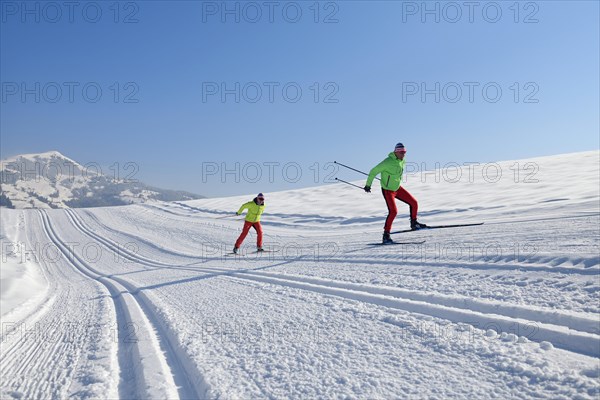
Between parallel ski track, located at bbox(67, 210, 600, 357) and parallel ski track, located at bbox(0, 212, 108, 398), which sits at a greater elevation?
parallel ski track, located at bbox(67, 210, 600, 357)

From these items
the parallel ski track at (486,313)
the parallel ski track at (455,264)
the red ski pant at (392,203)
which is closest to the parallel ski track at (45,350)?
the parallel ski track at (486,313)

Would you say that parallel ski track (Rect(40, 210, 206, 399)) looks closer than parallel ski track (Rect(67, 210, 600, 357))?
No

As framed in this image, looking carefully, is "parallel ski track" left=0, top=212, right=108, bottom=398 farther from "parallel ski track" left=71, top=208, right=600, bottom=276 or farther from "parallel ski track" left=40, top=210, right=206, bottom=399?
"parallel ski track" left=71, top=208, right=600, bottom=276

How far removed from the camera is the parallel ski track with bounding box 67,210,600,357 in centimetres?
212

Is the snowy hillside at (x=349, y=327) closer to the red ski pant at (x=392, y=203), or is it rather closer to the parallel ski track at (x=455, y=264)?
the parallel ski track at (x=455, y=264)

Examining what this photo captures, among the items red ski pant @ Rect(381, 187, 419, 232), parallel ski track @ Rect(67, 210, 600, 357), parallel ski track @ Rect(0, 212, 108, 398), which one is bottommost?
parallel ski track @ Rect(0, 212, 108, 398)

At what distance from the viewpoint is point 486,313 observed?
106 inches

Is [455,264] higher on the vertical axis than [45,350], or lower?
higher

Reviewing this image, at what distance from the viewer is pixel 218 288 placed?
17.0ft

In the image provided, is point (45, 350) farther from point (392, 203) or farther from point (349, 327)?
point (392, 203)

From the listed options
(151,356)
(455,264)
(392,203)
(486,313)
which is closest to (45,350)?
(151,356)

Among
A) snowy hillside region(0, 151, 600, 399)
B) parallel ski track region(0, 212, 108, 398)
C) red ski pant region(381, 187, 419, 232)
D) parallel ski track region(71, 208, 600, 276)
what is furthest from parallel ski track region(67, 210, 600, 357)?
red ski pant region(381, 187, 419, 232)

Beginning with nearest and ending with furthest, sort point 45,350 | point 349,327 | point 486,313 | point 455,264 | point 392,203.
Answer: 1. point 486,313
2. point 349,327
3. point 45,350
4. point 455,264
5. point 392,203

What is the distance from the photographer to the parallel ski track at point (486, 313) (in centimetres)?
212
